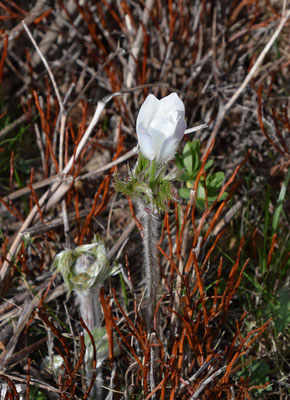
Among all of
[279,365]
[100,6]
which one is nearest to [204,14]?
[100,6]

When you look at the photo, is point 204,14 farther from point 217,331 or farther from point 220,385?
point 220,385

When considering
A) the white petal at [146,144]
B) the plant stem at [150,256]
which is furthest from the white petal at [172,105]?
the plant stem at [150,256]

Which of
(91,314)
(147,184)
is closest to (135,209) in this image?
(91,314)

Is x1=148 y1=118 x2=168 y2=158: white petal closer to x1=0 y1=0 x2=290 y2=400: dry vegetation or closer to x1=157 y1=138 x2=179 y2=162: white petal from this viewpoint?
x1=157 y1=138 x2=179 y2=162: white petal

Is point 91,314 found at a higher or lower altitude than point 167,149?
lower

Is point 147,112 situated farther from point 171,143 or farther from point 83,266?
point 83,266

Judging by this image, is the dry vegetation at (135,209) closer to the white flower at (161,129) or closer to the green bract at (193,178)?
the green bract at (193,178)
